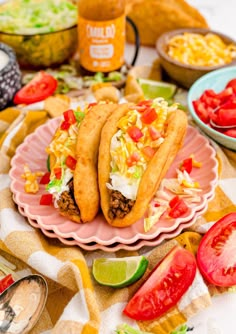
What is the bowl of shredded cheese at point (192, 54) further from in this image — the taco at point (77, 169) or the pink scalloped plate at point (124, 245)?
the pink scalloped plate at point (124, 245)

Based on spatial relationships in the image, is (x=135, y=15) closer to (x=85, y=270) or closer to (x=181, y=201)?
(x=181, y=201)

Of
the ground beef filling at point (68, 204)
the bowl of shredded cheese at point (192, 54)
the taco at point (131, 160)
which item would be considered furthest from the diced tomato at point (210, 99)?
the ground beef filling at point (68, 204)

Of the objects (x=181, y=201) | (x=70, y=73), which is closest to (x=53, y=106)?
(x=70, y=73)

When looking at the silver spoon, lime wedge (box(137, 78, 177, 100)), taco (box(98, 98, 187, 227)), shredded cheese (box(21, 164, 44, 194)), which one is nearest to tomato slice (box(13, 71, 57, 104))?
lime wedge (box(137, 78, 177, 100))

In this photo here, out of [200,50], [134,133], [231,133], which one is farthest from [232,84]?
[134,133]

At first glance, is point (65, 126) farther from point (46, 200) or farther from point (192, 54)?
point (192, 54)

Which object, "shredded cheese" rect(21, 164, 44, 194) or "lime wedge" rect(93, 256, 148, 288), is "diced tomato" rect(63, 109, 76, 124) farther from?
"lime wedge" rect(93, 256, 148, 288)
